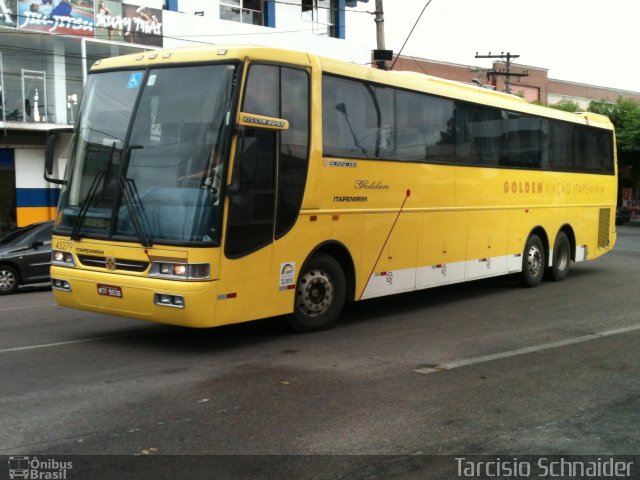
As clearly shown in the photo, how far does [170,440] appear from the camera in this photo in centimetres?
500

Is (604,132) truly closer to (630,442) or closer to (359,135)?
(359,135)

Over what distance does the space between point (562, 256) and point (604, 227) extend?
2.34 meters

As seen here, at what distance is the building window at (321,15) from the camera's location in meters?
29.0

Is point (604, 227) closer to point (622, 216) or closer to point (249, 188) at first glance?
point (249, 188)

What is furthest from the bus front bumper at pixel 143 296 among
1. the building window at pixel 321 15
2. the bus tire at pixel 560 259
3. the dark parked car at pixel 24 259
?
the building window at pixel 321 15

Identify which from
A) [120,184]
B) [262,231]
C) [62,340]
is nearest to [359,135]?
[262,231]

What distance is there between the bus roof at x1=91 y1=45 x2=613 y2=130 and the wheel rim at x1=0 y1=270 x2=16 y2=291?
7491 mm

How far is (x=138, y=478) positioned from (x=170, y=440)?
0.66 meters

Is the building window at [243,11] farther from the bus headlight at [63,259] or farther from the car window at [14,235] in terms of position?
the bus headlight at [63,259]

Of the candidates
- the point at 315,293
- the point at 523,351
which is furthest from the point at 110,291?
the point at 523,351

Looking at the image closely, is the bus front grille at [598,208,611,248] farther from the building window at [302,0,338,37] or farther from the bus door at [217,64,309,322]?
the building window at [302,0,338,37]

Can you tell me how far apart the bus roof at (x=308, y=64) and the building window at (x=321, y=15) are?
696 inches

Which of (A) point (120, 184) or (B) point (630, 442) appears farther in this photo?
(A) point (120, 184)

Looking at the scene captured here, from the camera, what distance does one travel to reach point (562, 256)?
15016 millimetres
